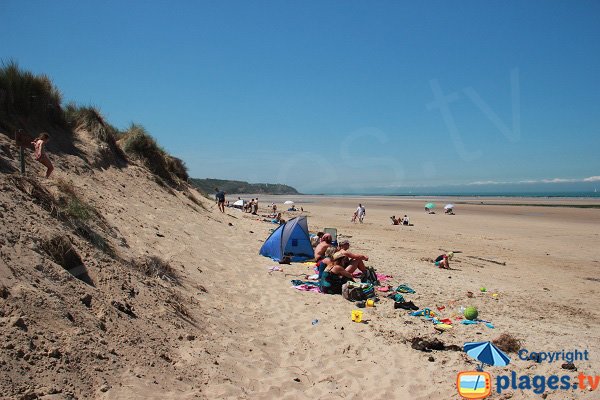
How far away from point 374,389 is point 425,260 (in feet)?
29.7

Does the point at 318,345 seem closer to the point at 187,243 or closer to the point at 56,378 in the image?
the point at 56,378

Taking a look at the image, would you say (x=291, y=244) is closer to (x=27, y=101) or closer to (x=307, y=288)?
(x=307, y=288)

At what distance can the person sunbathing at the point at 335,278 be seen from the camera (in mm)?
8227

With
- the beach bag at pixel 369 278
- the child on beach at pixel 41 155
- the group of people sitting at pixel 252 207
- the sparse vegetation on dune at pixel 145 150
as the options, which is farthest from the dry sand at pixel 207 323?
the group of people sitting at pixel 252 207

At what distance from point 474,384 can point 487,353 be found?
0.72m

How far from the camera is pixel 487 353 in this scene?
16.8ft

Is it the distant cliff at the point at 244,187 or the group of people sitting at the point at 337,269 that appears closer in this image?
the group of people sitting at the point at 337,269

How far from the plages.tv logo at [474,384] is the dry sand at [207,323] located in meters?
0.11

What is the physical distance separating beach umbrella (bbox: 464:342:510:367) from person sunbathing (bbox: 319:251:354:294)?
3275 millimetres

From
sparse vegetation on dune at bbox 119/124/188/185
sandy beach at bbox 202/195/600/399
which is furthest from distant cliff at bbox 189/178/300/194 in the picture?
sandy beach at bbox 202/195/600/399

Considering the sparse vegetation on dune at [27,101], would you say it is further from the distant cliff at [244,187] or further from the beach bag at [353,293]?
the distant cliff at [244,187]

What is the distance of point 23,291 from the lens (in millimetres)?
3934

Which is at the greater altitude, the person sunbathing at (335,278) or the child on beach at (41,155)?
the child on beach at (41,155)

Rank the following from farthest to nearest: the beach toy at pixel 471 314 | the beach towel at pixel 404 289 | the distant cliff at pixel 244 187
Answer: the distant cliff at pixel 244 187
the beach towel at pixel 404 289
the beach toy at pixel 471 314
